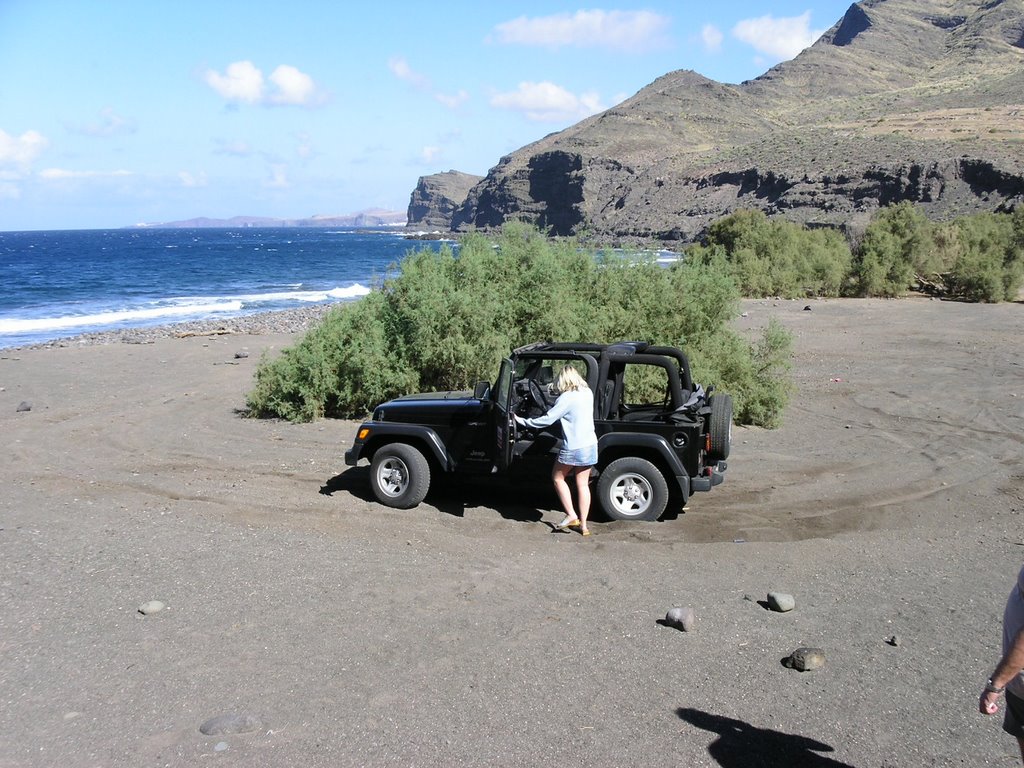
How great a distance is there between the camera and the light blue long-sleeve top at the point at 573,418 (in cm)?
791

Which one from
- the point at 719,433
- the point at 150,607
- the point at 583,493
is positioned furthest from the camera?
the point at 719,433

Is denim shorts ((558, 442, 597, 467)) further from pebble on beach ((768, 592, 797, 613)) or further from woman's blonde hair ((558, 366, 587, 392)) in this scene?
pebble on beach ((768, 592, 797, 613))

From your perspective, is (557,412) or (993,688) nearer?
(993,688)

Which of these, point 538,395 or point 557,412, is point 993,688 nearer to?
point 557,412

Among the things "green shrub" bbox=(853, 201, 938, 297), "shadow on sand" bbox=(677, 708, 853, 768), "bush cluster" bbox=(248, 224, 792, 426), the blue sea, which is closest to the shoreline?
the blue sea

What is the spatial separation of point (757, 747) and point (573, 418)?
3918 mm

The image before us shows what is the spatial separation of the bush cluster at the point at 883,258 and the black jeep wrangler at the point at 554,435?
27.3 m

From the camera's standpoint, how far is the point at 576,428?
7.93 meters

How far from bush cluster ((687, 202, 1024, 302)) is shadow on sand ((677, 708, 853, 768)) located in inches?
1247

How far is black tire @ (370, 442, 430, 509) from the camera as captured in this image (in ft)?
29.1

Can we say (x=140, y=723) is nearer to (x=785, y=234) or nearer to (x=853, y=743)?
(x=853, y=743)

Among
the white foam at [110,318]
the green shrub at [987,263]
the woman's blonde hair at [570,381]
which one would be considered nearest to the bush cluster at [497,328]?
the woman's blonde hair at [570,381]

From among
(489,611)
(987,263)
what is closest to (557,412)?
(489,611)

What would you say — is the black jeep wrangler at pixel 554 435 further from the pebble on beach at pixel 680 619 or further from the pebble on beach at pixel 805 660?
the pebble on beach at pixel 805 660
